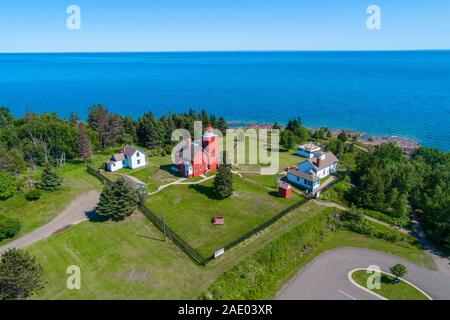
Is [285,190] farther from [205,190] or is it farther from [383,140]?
[383,140]

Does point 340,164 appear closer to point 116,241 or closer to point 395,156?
point 395,156

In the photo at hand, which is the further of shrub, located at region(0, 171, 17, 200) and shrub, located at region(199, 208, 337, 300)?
shrub, located at region(0, 171, 17, 200)

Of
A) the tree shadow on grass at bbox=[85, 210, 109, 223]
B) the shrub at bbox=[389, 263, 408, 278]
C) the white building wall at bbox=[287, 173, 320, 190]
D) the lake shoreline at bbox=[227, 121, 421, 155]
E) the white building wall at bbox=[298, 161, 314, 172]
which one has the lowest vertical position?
the shrub at bbox=[389, 263, 408, 278]

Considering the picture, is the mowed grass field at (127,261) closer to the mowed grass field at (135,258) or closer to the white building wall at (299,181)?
the mowed grass field at (135,258)

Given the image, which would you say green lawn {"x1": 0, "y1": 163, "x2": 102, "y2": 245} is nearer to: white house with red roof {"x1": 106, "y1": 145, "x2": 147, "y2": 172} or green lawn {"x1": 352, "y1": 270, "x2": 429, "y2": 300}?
white house with red roof {"x1": 106, "y1": 145, "x2": 147, "y2": 172}

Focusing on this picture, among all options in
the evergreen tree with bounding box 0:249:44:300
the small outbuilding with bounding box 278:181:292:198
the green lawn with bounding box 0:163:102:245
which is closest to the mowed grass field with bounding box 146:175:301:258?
the small outbuilding with bounding box 278:181:292:198

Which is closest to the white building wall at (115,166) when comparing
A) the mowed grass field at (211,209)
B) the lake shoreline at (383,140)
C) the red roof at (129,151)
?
the red roof at (129,151)

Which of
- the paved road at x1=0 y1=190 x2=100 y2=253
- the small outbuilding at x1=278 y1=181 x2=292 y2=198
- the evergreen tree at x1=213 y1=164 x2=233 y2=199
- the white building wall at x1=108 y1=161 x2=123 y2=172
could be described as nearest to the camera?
the paved road at x1=0 y1=190 x2=100 y2=253
